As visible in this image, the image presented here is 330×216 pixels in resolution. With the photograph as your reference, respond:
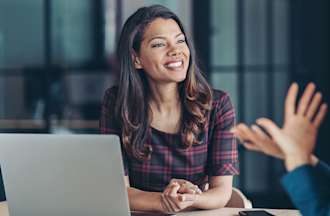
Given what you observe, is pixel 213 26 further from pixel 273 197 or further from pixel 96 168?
pixel 96 168

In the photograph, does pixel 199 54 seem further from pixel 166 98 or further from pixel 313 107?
pixel 313 107

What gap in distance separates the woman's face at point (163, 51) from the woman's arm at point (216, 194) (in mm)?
332

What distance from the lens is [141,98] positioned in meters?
2.05

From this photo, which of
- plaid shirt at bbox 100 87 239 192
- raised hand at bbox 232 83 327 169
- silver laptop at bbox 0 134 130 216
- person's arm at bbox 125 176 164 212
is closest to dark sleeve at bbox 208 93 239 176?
plaid shirt at bbox 100 87 239 192

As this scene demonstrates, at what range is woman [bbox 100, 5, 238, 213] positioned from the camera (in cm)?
202

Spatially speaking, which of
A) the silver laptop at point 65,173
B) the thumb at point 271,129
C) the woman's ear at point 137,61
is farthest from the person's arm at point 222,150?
the thumb at point 271,129

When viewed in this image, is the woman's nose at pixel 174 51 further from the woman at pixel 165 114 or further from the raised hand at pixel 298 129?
the raised hand at pixel 298 129

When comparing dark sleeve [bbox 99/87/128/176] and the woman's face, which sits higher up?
the woman's face

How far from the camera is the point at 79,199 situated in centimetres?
151

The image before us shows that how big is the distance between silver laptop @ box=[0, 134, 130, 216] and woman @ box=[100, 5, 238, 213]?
0.47m

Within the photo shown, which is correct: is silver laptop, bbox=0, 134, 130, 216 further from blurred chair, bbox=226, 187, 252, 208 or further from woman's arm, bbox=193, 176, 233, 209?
blurred chair, bbox=226, 187, 252, 208

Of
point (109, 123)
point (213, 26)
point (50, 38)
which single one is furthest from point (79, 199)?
point (50, 38)

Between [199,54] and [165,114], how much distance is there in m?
2.08

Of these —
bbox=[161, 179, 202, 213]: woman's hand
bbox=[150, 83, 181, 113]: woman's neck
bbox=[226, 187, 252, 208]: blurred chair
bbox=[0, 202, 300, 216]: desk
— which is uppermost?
bbox=[150, 83, 181, 113]: woman's neck
